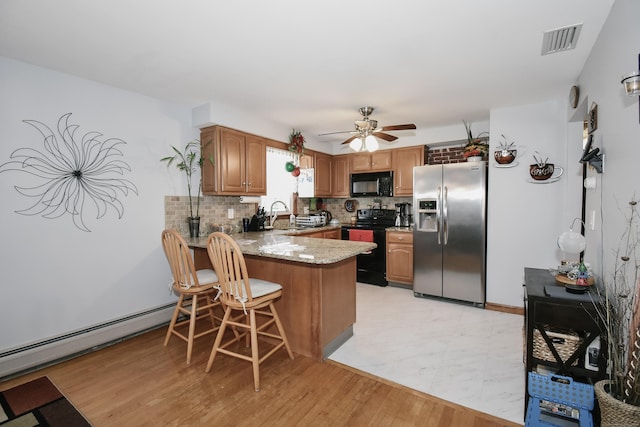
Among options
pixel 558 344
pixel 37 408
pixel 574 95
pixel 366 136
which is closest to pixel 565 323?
pixel 558 344

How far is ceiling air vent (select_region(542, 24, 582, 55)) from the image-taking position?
6.60 ft

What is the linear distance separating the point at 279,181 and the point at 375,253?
1852mm

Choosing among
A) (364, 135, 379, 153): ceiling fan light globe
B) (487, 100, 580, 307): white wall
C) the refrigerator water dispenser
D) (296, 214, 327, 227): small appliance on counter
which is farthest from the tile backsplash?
(364, 135, 379, 153): ceiling fan light globe

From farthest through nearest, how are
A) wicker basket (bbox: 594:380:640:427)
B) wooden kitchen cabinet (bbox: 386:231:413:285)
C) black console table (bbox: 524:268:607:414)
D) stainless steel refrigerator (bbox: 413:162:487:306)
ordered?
1. wooden kitchen cabinet (bbox: 386:231:413:285)
2. stainless steel refrigerator (bbox: 413:162:487:306)
3. black console table (bbox: 524:268:607:414)
4. wicker basket (bbox: 594:380:640:427)

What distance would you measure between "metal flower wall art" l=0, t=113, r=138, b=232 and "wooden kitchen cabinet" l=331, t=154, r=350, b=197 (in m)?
3.24

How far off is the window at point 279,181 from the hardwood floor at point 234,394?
101 inches

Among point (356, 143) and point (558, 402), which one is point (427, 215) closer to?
point (356, 143)

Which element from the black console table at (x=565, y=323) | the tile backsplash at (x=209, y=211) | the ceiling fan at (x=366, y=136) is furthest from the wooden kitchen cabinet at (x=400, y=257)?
the black console table at (x=565, y=323)

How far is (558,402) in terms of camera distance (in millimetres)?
1561

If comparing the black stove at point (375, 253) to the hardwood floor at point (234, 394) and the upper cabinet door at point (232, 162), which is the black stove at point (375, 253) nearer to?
the upper cabinet door at point (232, 162)

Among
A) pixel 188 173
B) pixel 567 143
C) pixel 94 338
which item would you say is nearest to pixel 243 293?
pixel 94 338

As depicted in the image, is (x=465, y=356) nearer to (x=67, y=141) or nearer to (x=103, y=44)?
(x=103, y=44)

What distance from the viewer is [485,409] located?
1.96 m

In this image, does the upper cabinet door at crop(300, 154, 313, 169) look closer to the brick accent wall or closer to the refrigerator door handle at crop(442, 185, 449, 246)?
the brick accent wall
